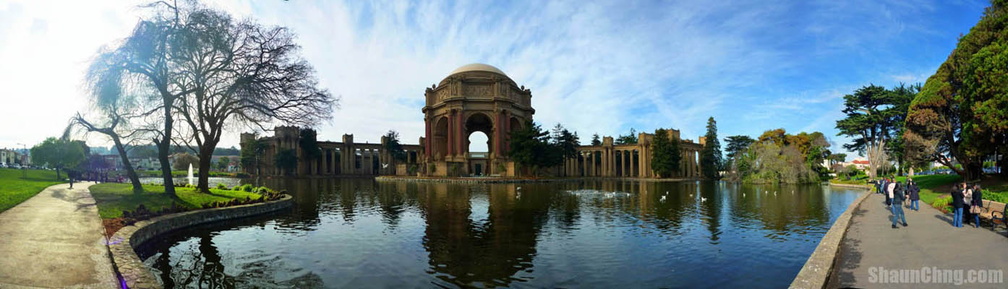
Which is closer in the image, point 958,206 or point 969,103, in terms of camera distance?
point 958,206

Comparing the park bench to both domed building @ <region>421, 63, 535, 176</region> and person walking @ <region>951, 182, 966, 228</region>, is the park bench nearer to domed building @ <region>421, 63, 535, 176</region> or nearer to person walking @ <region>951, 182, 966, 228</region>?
person walking @ <region>951, 182, 966, 228</region>

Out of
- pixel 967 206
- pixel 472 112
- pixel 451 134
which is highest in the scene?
pixel 472 112

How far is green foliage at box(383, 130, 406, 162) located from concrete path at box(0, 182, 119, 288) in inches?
3023

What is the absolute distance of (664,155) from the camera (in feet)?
223

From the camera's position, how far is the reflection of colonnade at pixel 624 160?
78.4 meters

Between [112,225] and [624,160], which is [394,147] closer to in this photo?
[624,160]

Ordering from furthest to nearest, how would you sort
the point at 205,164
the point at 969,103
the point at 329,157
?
A: 1. the point at 329,157
2. the point at 969,103
3. the point at 205,164

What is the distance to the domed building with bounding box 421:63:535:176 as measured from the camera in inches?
2766

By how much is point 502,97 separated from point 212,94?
5179 centimetres

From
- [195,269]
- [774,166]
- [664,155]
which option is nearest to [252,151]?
[664,155]

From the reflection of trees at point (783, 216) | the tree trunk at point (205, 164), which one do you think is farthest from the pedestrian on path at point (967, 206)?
the tree trunk at point (205, 164)

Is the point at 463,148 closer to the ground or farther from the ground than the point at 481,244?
farther from the ground

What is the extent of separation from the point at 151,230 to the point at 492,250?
35.2ft

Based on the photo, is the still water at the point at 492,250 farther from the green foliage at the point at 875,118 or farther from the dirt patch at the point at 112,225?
the green foliage at the point at 875,118
